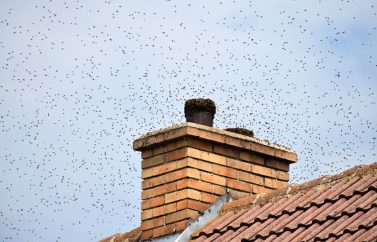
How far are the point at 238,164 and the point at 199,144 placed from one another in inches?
22.0

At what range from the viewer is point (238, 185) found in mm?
11273

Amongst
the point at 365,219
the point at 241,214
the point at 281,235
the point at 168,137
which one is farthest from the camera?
the point at 168,137

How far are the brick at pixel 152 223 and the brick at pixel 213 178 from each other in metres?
0.62

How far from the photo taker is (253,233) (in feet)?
31.4

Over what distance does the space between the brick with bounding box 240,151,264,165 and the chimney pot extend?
51 cm

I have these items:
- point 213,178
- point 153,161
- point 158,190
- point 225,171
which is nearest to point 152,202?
point 158,190

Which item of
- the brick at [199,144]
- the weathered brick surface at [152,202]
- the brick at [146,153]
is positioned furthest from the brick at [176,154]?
the weathered brick surface at [152,202]

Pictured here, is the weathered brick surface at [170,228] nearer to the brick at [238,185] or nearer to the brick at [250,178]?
the brick at [238,185]

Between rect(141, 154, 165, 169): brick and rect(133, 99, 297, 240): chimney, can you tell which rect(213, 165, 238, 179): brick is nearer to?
rect(133, 99, 297, 240): chimney

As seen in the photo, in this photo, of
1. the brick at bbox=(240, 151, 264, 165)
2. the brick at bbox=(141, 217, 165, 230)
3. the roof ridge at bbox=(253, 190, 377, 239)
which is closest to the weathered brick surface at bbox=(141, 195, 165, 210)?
the brick at bbox=(141, 217, 165, 230)

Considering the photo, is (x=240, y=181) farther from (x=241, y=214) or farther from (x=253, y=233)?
(x=253, y=233)

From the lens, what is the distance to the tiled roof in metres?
8.60

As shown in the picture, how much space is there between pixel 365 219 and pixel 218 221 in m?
2.28

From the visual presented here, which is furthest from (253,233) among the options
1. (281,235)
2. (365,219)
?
→ (365,219)
